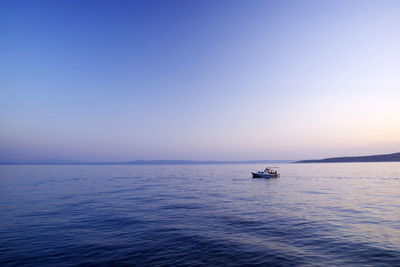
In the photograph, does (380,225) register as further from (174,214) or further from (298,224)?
(174,214)

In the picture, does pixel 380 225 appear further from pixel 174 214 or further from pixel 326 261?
pixel 174 214

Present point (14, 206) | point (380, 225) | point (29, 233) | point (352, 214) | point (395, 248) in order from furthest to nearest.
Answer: point (14, 206)
point (352, 214)
point (380, 225)
point (29, 233)
point (395, 248)

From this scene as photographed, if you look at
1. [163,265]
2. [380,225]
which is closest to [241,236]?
[163,265]

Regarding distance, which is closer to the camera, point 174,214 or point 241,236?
point 241,236

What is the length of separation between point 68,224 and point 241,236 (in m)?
19.2

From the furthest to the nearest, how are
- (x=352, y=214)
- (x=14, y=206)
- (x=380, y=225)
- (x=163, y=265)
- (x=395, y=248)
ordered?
(x=14, y=206) → (x=352, y=214) → (x=380, y=225) → (x=395, y=248) → (x=163, y=265)

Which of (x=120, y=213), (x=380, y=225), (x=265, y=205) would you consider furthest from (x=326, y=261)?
(x=120, y=213)

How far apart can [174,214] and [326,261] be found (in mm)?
19189

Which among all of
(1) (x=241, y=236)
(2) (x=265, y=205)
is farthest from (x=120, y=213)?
(2) (x=265, y=205)

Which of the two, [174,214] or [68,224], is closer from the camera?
[68,224]

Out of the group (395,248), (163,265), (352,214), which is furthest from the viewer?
(352,214)

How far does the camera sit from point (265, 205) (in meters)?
37.2

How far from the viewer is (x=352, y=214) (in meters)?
29.9

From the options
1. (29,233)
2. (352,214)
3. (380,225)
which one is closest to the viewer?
(29,233)
